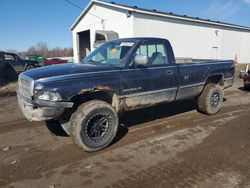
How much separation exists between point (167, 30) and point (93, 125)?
1637 cm

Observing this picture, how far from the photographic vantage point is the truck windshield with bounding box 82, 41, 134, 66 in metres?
4.95

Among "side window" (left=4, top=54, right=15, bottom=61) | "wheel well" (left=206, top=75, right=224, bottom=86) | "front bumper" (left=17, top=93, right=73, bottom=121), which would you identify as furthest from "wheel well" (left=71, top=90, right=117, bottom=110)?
"side window" (left=4, top=54, right=15, bottom=61)

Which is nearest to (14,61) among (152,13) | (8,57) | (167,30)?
(8,57)

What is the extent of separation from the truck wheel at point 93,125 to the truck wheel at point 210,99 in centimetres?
311

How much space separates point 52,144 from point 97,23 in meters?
18.2

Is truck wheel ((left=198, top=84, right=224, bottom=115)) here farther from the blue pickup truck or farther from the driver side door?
the driver side door

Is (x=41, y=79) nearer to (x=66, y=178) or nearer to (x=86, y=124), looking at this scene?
(x=86, y=124)

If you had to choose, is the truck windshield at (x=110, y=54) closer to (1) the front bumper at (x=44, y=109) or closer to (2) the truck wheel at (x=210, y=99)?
(1) the front bumper at (x=44, y=109)

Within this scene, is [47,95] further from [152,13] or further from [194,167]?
[152,13]

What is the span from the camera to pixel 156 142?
184 inches

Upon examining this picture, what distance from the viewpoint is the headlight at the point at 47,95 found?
380 centimetres

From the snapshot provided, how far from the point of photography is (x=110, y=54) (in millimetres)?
5223

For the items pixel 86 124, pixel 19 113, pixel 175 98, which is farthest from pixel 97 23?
pixel 86 124

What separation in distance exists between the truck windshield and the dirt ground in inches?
62.7
